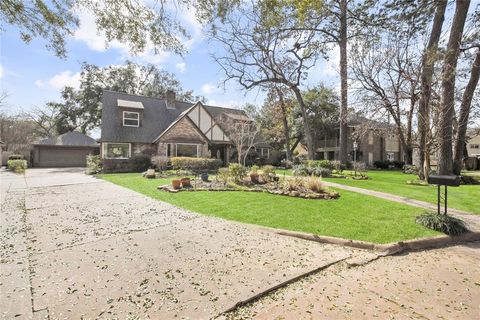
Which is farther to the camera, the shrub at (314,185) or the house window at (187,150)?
the house window at (187,150)

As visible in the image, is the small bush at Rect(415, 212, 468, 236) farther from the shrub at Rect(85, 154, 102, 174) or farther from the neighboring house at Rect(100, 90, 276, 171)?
the shrub at Rect(85, 154, 102, 174)

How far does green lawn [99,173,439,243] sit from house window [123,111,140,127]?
15.3 m

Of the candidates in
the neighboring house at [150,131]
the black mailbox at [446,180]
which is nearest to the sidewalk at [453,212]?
the black mailbox at [446,180]

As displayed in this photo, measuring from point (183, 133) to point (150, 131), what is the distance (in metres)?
3.21

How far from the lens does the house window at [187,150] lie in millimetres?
23156

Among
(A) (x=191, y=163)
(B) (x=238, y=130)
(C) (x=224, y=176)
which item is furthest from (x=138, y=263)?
(B) (x=238, y=130)

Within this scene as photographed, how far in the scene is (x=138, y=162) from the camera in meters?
21.3

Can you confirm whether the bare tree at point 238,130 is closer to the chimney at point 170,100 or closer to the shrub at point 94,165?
the chimney at point 170,100

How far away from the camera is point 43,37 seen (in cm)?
425

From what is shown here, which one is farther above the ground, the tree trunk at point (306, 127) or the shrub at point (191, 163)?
the tree trunk at point (306, 127)

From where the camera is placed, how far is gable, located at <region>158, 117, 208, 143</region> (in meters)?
22.5

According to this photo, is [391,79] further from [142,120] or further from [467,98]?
[142,120]

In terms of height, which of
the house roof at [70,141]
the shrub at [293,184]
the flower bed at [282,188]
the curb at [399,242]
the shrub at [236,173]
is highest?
the house roof at [70,141]

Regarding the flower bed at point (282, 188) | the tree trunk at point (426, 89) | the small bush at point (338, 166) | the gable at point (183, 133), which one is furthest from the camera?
the gable at point (183, 133)
